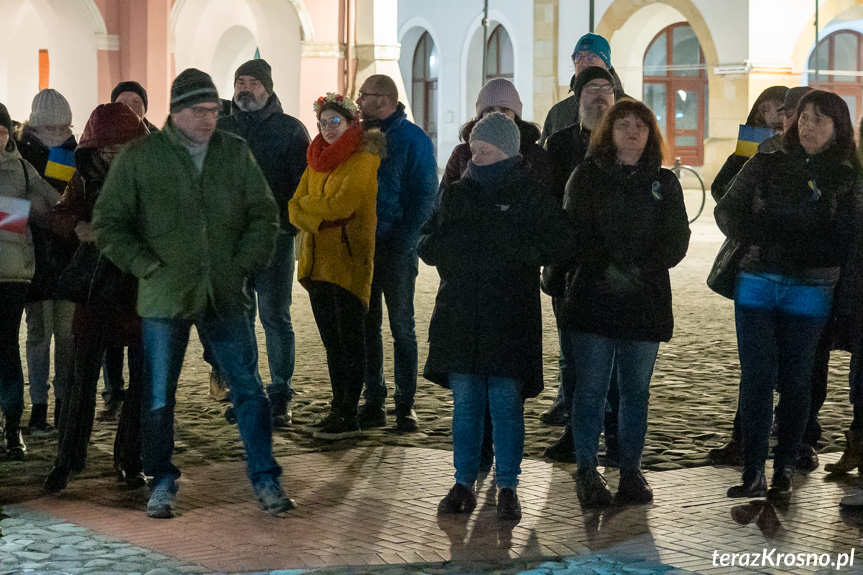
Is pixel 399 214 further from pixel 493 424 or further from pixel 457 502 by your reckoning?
pixel 457 502

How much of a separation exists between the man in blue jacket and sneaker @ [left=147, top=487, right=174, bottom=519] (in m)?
2.08

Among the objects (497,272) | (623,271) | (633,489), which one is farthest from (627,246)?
(633,489)

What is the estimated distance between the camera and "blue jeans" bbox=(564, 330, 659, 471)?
609 cm

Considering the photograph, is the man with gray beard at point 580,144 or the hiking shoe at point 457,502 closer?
the hiking shoe at point 457,502

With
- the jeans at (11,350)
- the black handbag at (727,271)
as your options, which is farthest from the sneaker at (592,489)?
the jeans at (11,350)

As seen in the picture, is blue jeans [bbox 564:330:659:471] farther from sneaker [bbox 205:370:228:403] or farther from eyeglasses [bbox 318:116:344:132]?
sneaker [bbox 205:370:228:403]

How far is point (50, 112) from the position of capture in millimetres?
7617

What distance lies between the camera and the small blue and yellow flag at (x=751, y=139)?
6891 mm

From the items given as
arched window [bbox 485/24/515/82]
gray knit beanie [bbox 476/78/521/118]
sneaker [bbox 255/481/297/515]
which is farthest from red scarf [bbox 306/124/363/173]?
arched window [bbox 485/24/515/82]

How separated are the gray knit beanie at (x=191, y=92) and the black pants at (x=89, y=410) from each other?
1.18 metres

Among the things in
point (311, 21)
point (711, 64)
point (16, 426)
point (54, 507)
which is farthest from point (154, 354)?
point (711, 64)

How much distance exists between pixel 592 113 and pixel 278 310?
2.31 m

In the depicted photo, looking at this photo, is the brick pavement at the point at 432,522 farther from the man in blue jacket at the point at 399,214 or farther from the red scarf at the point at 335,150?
the red scarf at the point at 335,150

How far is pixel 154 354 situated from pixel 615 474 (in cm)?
228
